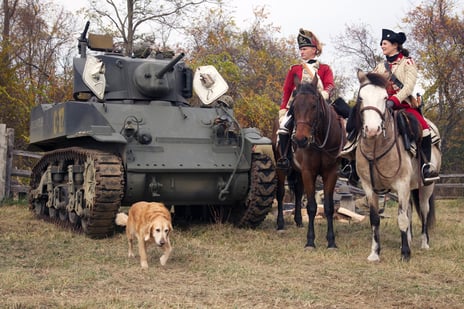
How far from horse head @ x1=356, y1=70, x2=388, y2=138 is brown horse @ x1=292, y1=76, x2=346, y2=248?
81 centimetres

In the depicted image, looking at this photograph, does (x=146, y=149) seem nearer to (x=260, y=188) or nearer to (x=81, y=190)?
(x=81, y=190)

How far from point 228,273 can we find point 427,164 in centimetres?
318

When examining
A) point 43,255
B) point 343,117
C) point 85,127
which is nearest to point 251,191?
point 343,117

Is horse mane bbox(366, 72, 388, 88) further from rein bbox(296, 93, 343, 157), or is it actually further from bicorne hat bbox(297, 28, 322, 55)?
bicorne hat bbox(297, 28, 322, 55)

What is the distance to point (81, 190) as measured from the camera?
32.8 ft

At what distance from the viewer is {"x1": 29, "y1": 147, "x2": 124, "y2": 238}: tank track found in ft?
29.9

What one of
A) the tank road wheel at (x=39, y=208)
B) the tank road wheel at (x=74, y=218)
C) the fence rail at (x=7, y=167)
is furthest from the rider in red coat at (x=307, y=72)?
the fence rail at (x=7, y=167)

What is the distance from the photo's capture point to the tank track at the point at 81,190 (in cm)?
912

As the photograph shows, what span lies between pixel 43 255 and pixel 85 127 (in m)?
2.55

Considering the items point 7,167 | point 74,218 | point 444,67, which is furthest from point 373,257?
point 444,67

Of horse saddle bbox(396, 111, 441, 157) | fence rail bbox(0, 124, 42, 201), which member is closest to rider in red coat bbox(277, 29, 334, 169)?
horse saddle bbox(396, 111, 441, 157)

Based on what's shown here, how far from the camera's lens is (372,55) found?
3262 centimetres

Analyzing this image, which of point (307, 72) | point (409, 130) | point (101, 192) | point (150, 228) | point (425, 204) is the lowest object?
point (150, 228)

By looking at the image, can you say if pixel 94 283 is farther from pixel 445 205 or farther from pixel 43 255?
pixel 445 205
